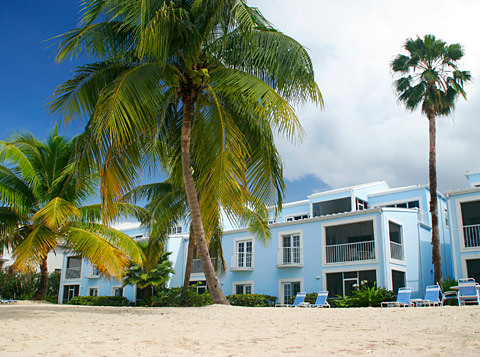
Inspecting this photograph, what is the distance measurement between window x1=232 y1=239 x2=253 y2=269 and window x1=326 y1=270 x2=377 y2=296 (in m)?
4.81

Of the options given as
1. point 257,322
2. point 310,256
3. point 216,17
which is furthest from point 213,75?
point 310,256

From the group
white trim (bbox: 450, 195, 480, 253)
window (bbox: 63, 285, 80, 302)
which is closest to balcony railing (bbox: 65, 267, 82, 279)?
window (bbox: 63, 285, 80, 302)

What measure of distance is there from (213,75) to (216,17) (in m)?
1.39

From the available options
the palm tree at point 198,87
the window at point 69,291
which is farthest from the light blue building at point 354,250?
the window at point 69,291

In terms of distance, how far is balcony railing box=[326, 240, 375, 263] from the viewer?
2220cm

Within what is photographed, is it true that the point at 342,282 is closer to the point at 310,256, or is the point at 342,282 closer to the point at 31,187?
the point at 310,256

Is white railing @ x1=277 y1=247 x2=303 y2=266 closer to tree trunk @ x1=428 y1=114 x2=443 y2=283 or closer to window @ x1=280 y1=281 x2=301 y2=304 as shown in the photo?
window @ x1=280 y1=281 x2=301 y2=304

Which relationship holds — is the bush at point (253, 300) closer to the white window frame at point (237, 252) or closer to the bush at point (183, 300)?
the bush at point (183, 300)

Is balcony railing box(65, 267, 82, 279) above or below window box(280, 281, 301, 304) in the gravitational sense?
above

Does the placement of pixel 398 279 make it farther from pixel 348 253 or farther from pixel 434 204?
pixel 434 204

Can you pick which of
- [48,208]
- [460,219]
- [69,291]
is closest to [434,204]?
[460,219]

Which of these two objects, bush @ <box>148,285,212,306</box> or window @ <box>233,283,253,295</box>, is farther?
window @ <box>233,283,253,295</box>

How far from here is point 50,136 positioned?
16625 mm

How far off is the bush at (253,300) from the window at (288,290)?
62 cm
